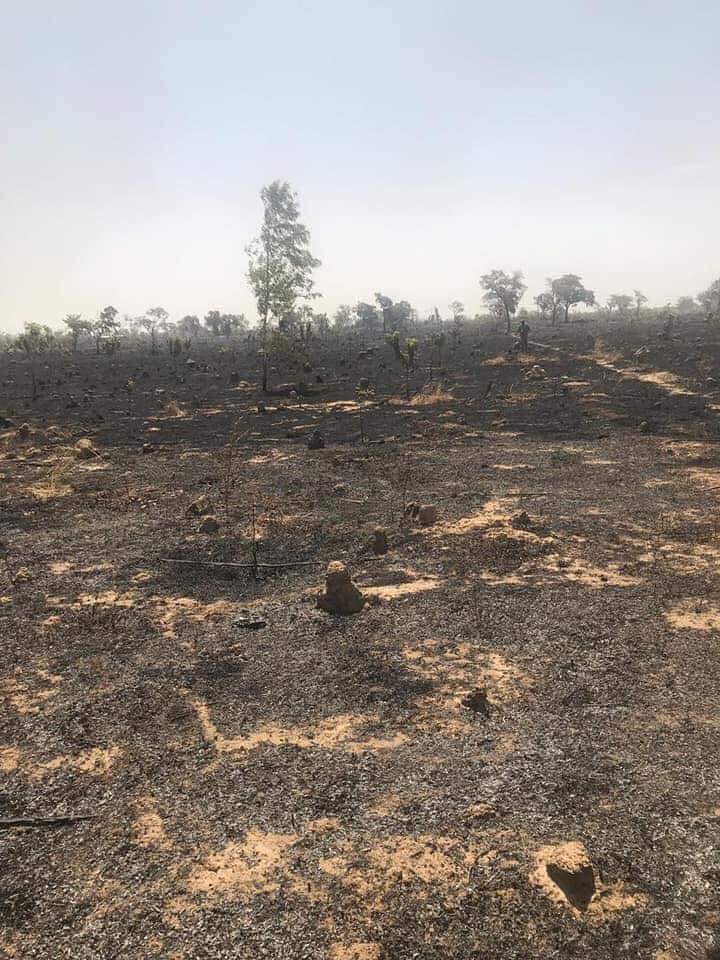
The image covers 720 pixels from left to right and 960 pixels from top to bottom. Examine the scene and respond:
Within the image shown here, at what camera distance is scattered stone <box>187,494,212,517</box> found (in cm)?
1568

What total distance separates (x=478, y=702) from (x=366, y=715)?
1.55 metres

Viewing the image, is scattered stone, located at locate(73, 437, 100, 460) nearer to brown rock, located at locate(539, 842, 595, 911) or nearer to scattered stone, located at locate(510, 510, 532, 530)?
scattered stone, located at locate(510, 510, 532, 530)

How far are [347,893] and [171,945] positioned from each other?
62.0 inches

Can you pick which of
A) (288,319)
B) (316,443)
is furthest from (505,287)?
(316,443)

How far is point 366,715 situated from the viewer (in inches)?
308

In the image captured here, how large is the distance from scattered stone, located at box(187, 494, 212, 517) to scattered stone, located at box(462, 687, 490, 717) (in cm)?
994

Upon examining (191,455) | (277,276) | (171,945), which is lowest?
(171,945)

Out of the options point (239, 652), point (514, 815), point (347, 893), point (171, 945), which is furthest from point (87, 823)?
point (514, 815)

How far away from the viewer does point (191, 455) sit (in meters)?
22.8

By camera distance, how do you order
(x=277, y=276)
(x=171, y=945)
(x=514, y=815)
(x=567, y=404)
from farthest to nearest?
1. (x=277, y=276)
2. (x=567, y=404)
3. (x=514, y=815)
4. (x=171, y=945)

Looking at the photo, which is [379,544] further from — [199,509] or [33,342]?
[33,342]

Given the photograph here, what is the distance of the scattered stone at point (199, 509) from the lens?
1568 cm

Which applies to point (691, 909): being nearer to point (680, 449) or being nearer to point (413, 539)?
point (413, 539)

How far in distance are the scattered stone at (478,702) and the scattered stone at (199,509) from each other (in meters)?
9.94
